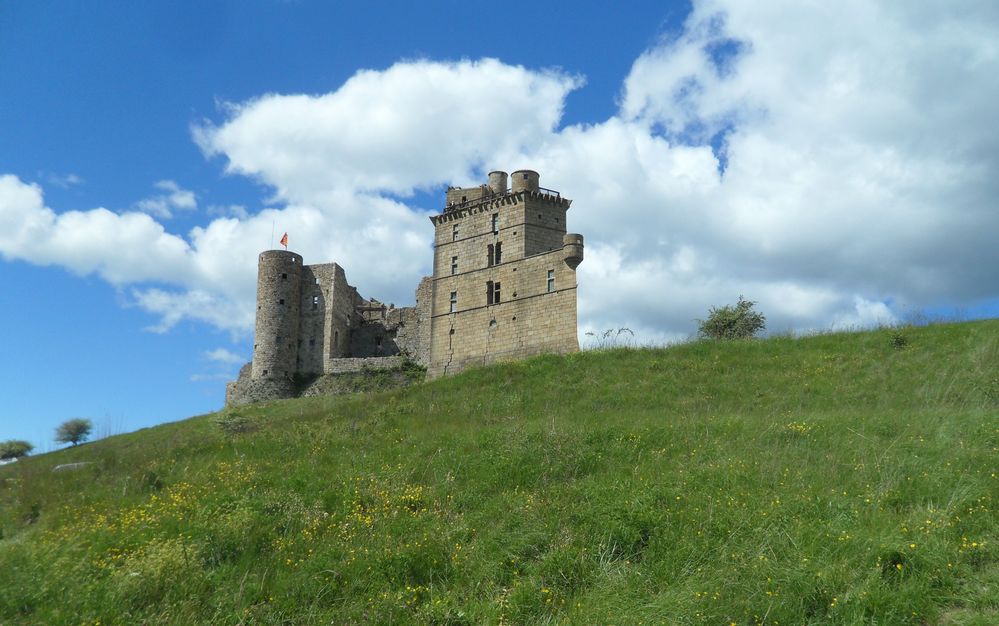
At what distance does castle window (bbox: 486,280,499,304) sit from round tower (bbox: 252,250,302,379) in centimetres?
1747

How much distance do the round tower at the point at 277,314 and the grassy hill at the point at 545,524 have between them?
32693mm

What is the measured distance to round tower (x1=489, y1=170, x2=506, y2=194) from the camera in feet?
151

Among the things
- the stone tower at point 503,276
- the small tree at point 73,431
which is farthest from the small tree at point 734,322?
the small tree at point 73,431

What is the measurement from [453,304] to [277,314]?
606 inches

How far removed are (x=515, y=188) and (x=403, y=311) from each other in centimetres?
1649

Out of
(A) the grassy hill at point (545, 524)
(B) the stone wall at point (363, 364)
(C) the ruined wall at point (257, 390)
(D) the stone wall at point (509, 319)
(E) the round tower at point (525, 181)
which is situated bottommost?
(A) the grassy hill at point (545, 524)

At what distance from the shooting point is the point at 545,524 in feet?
32.2

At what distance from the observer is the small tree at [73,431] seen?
5075 centimetres

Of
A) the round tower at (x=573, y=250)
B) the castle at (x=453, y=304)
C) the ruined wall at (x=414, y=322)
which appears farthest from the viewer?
the ruined wall at (x=414, y=322)

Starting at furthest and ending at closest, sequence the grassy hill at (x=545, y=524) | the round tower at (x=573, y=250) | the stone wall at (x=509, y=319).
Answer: the stone wall at (x=509, y=319), the round tower at (x=573, y=250), the grassy hill at (x=545, y=524)

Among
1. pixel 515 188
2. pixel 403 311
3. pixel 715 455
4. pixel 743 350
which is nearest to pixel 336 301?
pixel 403 311

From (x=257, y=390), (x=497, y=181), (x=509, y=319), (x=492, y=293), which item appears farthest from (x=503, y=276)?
(x=257, y=390)

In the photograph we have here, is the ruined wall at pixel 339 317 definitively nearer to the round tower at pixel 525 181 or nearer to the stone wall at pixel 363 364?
the stone wall at pixel 363 364

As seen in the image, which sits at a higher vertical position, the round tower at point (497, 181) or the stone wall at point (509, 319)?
the round tower at point (497, 181)
